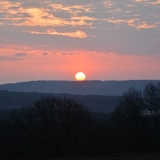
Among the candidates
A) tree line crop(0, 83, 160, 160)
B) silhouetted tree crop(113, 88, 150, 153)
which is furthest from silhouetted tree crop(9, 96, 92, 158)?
silhouetted tree crop(113, 88, 150, 153)

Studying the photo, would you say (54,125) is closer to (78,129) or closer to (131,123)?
(78,129)

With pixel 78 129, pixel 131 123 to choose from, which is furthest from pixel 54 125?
pixel 131 123

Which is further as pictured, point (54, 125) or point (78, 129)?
point (78, 129)

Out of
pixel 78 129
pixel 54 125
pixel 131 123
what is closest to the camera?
pixel 54 125

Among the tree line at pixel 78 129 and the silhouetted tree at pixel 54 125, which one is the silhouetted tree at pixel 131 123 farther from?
the silhouetted tree at pixel 54 125

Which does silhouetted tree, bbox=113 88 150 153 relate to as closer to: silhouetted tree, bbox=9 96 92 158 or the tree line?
the tree line

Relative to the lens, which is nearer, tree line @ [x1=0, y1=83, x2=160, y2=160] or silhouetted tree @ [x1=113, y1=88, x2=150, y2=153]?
tree line @ [x1=0, y1=83, x2=160, y2=160]

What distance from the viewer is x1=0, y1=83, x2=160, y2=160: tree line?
144 ft

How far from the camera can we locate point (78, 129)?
4700cm

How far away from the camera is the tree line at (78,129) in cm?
4378

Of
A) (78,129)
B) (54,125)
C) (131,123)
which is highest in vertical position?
(54,125)

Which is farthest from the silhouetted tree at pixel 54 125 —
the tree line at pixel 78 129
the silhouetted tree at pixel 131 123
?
the silhouetted tree at pixel 131 123

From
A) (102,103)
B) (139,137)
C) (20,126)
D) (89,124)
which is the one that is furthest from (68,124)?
Result: (102,103)

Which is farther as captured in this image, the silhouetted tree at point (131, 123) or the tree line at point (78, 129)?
the silhouetted tree at point (131, 123)
